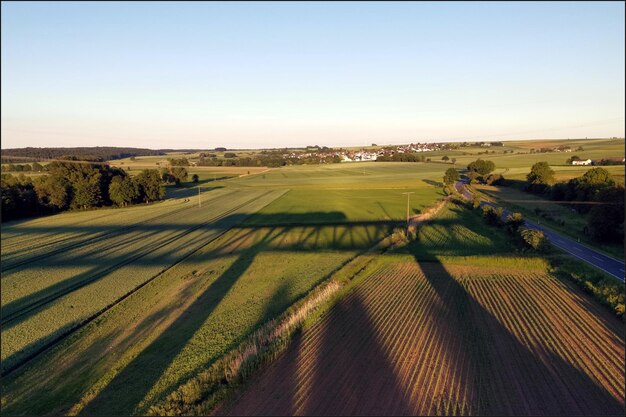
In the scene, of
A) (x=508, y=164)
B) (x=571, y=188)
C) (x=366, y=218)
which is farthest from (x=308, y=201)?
(x=508, y=164)

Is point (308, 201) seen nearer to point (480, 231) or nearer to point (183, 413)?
point (480, 231)

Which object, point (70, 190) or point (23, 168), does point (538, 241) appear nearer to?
point (70, 190)

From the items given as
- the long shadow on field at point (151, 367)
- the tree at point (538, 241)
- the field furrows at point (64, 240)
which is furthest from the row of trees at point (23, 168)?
the tree at point (538, 241)

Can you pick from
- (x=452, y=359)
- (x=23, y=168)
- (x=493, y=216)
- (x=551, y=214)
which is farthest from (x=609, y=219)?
(x=23, y=168)

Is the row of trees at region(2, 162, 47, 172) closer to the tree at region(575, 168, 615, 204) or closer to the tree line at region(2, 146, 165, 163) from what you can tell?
the tree line at region(2, 146, 165, 163)

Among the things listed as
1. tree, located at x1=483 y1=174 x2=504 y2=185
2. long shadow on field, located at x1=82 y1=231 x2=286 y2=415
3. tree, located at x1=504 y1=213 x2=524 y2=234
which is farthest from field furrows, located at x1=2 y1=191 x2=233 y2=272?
tree, located at x1=483 y1=174 x2=504 y2=185

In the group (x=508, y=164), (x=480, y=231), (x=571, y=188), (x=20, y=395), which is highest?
(x=508, y=164)
